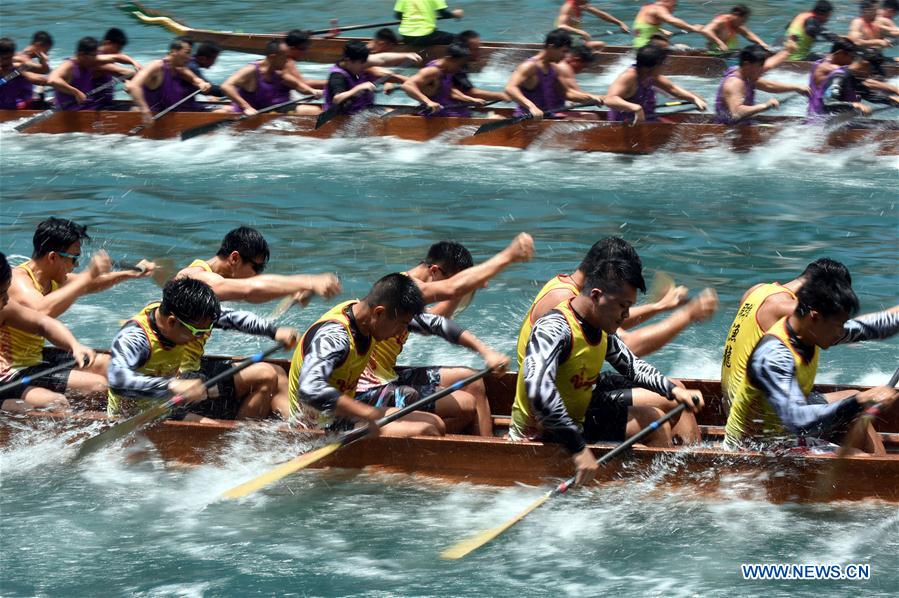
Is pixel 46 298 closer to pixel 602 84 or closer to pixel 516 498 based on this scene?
pixel 516 498

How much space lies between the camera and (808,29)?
16344 mm

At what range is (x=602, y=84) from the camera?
56.7 feet

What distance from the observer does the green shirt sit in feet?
55.1

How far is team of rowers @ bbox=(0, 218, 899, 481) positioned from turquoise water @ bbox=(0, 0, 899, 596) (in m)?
0.41

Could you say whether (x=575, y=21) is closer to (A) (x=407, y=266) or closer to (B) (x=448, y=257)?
(A) (x=407, y=266)

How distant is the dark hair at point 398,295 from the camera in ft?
19.9

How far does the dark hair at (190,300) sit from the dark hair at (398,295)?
0.94 m

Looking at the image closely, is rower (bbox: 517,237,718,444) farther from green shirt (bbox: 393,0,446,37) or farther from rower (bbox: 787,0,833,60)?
green shirt (bbox: 393,0,446,37)

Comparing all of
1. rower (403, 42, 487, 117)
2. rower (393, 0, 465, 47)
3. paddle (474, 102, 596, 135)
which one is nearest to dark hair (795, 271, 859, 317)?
paddle (474, 102, 596, 135)

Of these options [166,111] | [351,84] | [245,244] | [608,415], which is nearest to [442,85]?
[351,84]

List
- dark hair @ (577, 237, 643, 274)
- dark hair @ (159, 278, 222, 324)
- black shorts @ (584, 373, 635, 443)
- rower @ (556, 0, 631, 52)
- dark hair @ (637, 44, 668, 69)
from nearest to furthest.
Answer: dark hair @ (577, 237, 643, 274)
dark hair @ (159, 278, 222, 324)
black shorts @ (584, 373, 635, 443)
dark hair @ (637, 44, 668, 69)
rower @ (556, 0, 631, 52)

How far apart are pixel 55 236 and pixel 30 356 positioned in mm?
753

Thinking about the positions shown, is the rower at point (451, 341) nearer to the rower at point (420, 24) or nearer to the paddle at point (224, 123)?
the paddle at point (224, 123)

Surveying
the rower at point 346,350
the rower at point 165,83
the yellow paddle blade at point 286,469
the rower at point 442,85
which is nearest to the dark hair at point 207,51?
the rower at point 165,83
